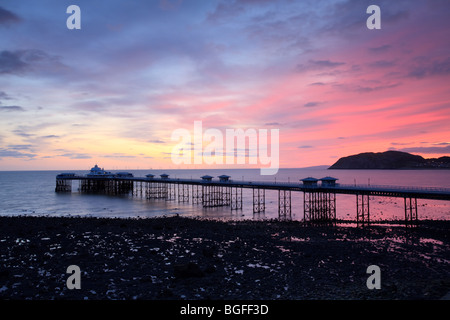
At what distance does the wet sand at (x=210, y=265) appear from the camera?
13578 mm

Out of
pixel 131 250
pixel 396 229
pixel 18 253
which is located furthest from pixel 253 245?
pixel 396 229

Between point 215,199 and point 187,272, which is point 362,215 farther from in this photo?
point 187,272

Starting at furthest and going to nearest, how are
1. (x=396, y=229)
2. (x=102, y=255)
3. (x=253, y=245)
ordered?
(x=396, y=229) < (x=253, y=245) < (x=102, y=255)

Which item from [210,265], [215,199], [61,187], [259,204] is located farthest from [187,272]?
[61,187]

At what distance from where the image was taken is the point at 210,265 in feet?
57.2

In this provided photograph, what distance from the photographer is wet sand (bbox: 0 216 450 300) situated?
44.5 feet

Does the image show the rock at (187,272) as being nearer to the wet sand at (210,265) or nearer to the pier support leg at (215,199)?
the wet sand at (210,265)

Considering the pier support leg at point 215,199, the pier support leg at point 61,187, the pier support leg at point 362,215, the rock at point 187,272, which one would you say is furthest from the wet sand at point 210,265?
the pier support leg at point 61,187
